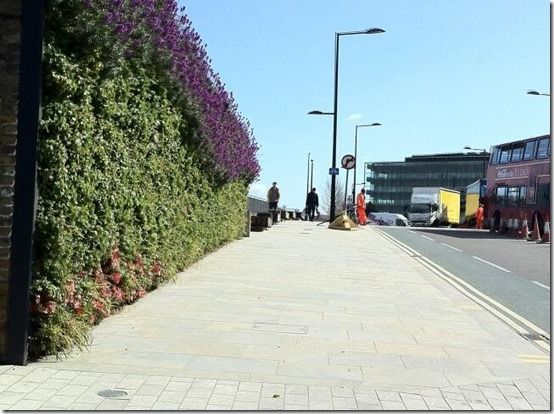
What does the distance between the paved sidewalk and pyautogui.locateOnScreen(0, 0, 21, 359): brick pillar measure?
117cm

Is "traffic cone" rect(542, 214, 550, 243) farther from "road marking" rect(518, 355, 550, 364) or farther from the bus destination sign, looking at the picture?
"road marking" rect(518, 355, 550, 364)

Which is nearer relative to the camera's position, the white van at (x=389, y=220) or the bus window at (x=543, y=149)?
the bus window at (x=543, y=149)

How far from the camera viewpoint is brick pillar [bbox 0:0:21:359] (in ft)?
16.4

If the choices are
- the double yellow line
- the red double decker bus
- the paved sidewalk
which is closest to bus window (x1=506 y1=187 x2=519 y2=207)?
the red double decker bus

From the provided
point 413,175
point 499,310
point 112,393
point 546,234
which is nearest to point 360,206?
point 546,234

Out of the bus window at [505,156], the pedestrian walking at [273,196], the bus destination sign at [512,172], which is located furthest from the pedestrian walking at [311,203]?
the bus window at [505,156]

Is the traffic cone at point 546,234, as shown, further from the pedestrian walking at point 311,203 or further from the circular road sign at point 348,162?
the pedestrian walking at point 311,203

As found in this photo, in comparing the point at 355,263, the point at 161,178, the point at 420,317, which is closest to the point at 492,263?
the point at 355,263

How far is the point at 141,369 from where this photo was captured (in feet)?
17.0

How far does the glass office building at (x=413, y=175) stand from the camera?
11606 centimetres

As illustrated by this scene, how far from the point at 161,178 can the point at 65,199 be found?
3.13 metres

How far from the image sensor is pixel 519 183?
98.3 ft

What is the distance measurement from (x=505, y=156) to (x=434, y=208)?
1021 inches

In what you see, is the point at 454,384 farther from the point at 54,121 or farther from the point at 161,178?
the point at 161,178
